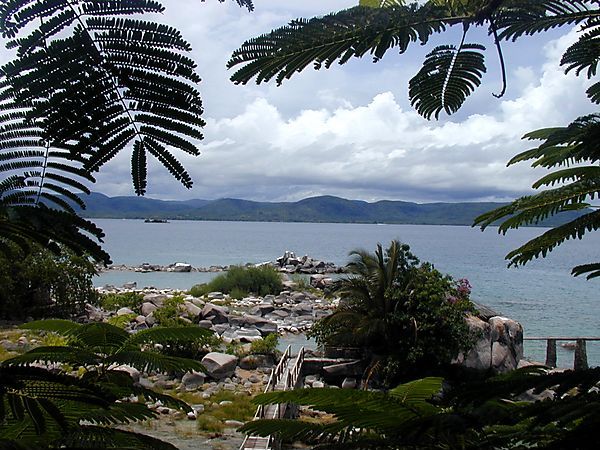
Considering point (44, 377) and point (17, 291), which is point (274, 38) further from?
point (17, 291)

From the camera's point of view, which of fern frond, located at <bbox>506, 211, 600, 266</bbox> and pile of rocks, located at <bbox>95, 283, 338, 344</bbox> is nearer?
fern frond, located at <bbox>506, 211, 600, 266</bbox>

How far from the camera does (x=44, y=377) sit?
4.64 feet

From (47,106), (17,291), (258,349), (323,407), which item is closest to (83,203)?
(47,106)

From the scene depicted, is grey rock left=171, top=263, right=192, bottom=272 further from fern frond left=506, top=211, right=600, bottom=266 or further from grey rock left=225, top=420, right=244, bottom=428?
fern frond left=506, top=211, right=600, bottom=266

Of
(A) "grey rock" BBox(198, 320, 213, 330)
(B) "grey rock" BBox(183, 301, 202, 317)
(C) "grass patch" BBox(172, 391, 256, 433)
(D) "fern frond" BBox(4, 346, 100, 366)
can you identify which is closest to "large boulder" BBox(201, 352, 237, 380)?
(C) "grass patch" BBox(172, 391, 256, 433)

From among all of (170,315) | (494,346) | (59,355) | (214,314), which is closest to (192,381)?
(170,315)

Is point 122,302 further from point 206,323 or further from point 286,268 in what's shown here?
point 286,268

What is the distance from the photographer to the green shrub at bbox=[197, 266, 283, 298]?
3241 centimetres

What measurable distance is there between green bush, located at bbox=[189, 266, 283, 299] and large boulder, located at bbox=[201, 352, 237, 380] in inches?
636

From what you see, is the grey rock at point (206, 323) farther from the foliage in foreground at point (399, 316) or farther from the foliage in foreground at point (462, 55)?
the foliage in foreground at point (462, 55)

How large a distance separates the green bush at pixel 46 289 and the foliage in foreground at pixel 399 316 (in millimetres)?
10040

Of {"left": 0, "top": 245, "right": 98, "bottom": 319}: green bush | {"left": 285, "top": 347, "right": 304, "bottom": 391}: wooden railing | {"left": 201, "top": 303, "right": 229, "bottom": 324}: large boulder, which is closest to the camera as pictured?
{"left": 285, "top": 347, "right": 304, "bottom": 391}: wooden railing

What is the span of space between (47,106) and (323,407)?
1236 mm

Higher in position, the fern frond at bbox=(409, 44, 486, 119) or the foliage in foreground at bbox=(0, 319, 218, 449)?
→ the fern frond at bbox=(409, 44, 486, 119)
